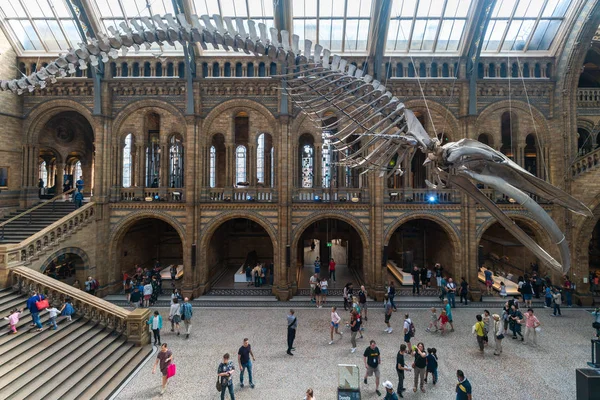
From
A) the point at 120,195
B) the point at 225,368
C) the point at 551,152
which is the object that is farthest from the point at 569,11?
the point at 120,195

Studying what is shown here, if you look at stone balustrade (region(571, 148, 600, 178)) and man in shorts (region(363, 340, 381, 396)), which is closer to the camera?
man in shorts (region(363, 340, 381, 396))

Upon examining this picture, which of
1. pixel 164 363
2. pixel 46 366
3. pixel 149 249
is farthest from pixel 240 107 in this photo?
pixel 46 366

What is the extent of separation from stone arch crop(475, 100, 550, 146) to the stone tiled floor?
28.8ft

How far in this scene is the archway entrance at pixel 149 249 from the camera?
55.1 feet

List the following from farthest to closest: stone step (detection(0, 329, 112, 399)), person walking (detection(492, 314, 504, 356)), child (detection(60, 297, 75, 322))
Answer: child (detection(60, 297, 75, 322)), person walking (detection(492, 314, 504, 356)), stone step (detection(0, 329, 112, 399))

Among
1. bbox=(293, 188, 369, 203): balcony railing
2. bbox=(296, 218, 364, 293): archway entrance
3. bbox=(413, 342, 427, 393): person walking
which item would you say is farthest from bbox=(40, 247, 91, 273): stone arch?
bbox=(413, 342, 427, 393): person walking

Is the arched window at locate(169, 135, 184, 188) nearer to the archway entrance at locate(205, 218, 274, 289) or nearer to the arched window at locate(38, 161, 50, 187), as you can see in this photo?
the archway entrance at locate(205, 218, 274, 289)

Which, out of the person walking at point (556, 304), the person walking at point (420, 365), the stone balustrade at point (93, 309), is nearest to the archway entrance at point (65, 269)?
the stone balustrade at point (93, 309)

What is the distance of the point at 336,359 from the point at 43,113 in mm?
18915

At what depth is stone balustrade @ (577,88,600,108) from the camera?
16359 mm

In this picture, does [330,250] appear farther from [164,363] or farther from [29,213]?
[29,213]

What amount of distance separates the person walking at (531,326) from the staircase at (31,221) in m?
20.3

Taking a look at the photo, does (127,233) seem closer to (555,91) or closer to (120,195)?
(120,195)

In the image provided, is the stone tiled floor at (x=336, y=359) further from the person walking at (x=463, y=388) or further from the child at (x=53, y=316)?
the child at (x=53, y=316)
